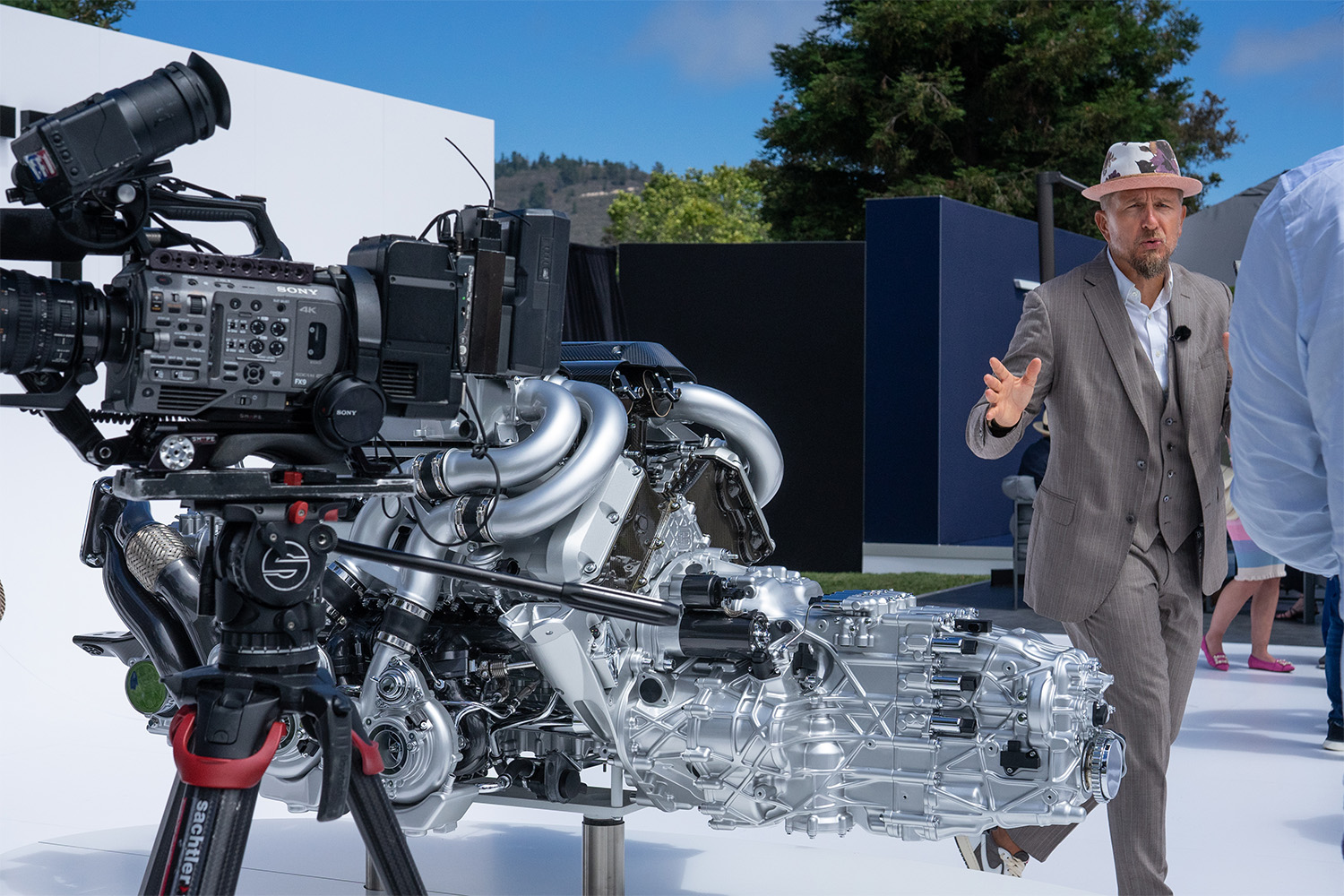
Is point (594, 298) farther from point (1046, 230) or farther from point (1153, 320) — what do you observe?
point (1153, 320)

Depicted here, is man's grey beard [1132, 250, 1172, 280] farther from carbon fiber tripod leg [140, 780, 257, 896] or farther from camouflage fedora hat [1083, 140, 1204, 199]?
carbon fiber tripod leg [140, 780, 257, 896]

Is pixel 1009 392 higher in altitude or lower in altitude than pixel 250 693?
higher

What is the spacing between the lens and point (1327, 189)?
5.32 feet

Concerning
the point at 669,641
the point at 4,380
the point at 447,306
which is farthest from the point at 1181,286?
the point at 4,380

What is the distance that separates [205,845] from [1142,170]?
2.49 meters

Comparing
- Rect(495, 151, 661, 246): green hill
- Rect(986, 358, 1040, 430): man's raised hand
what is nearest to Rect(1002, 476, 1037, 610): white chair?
Rect(986, 358, 1040, 430): man's raised hand

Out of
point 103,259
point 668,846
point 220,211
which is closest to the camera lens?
point 220,211

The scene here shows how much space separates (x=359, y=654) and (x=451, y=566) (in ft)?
3.25

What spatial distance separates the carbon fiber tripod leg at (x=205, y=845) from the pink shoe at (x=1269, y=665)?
5.95 meters

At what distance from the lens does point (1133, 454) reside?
3057 mm

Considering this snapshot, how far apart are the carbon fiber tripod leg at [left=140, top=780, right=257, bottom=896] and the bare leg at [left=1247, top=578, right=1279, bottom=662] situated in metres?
5.73

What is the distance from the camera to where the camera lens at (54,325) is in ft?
6.21

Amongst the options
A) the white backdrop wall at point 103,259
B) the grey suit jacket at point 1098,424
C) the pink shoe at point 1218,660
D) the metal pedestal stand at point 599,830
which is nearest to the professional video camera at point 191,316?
the metal pedestal stand at point 599,830

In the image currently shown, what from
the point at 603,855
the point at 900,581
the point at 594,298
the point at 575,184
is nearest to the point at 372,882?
the point at 603,855
